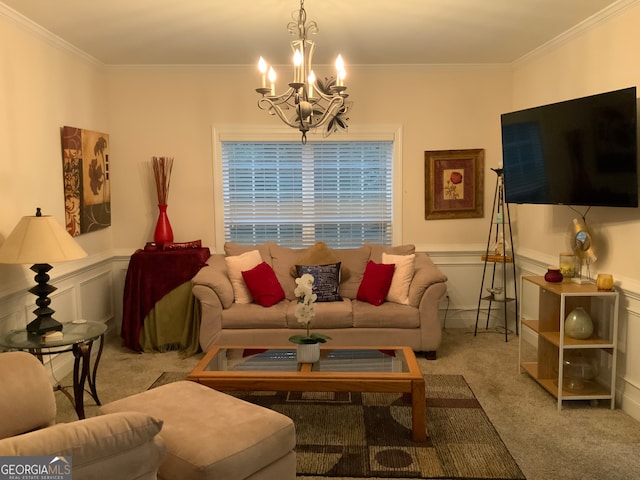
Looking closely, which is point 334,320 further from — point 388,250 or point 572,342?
point 572,342

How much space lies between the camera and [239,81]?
18.0ft

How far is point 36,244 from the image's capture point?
131 inches

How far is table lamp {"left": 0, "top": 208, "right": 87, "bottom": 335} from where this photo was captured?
327cm

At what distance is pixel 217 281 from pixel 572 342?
8.95 feet

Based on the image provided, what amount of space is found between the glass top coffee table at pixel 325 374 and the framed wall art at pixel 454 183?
226 cm

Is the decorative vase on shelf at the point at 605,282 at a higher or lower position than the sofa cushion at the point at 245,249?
lower

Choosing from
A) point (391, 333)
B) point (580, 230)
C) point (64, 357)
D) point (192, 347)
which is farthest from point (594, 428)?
point (64, 357)

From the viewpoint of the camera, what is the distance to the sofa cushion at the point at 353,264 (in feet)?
16.8

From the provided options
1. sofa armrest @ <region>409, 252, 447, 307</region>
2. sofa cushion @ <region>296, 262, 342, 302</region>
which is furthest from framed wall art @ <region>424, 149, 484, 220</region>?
sofa cushion @ <region>296, 262, 342, 302</region>

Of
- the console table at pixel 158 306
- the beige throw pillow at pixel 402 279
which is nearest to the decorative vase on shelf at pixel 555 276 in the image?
the beige throw pillow at pixel 402 279

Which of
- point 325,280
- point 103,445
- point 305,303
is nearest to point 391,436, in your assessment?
point 305,303

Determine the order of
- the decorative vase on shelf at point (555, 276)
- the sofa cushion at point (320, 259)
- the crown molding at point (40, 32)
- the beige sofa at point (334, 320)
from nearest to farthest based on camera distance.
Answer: the crown molding at point (40, 32) < the decorative vase on shelf at point (555, 276) < the beige sofa at point (334, 320) < the sofa cushion at point (320, 259)

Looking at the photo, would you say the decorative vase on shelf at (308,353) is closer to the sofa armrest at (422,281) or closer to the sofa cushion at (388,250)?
the sofa armrest at (422,281)

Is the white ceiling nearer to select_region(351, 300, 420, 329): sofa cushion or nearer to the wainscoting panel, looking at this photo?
the wainscoting panel
